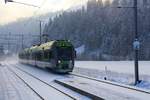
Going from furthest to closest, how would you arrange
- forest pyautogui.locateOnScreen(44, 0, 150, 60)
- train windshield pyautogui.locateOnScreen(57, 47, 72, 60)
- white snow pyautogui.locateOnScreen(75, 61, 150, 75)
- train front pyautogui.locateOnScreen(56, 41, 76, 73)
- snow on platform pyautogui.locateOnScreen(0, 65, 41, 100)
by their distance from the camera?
1. forest pyautogui.locateOnScreen(44, 0, 150, 60)
2. train windshield pyautogui.locateOnScreen(57, 47, 72, 60)
3. train front pyautogui.locateOnScreen(56, 41, 76, 73)
4. white snow pyautogui.locateOnScreen(75, 61, 150, 75)
5. snow on platform pyautogui.locateOnScreen(0, 65, 41, 100)

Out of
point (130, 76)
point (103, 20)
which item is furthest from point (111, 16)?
point (130, 76)

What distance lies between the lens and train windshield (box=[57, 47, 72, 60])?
139 ft

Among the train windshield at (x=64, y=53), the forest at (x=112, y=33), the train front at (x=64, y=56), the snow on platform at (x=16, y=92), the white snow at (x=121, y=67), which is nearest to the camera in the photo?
the snow on platform at (x=16, y=92)

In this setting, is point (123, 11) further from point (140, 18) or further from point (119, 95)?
point (119, 95)

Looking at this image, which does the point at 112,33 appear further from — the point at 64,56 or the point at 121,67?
the point at 64,56

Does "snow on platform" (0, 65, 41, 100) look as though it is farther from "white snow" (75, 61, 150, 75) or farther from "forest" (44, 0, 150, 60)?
"forest" (44, 0, 150, 60)

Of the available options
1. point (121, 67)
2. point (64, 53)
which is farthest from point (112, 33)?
point (64, 53)

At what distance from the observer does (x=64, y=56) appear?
42625mm

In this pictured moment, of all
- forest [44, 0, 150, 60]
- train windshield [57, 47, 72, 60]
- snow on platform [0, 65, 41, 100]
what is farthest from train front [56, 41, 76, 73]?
forest [44, 0, 150, 60]

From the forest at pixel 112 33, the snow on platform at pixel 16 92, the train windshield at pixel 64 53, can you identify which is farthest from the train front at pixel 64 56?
the forest at pixel 112 33

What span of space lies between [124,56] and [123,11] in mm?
37553

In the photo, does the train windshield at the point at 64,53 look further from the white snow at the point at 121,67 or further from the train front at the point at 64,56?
the white snow at the point at 121,67

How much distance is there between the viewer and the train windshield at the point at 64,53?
4250cm

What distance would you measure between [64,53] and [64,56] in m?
0.33
